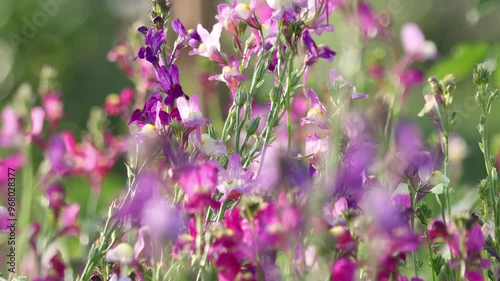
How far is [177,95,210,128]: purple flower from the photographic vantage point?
3.06ft

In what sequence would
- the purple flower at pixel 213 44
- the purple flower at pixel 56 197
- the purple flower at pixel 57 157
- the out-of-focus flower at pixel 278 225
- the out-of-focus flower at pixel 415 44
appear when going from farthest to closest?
the out-of-focus flower at pixel 415 44, the purple flower at pixel 57 157, the purple flower at pixel 56 197, the purple flower at pixel 213 44, the out-of-focus flower at pixel 278 225

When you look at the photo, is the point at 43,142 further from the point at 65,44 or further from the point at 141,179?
the point at 65,44

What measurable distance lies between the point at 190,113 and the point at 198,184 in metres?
0.15

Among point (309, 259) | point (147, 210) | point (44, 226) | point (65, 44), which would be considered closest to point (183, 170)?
point (147, 210)

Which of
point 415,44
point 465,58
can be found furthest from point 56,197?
point 465,58

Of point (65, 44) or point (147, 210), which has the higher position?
point (65, 44)

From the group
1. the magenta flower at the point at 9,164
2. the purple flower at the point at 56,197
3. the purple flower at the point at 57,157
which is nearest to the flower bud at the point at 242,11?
the purple flower at the point at 56,197

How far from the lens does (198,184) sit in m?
0.82

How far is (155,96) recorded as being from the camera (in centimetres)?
103

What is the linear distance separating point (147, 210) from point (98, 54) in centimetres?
1370

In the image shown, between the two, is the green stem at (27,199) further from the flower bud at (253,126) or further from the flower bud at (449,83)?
the flower bud at (449,83)

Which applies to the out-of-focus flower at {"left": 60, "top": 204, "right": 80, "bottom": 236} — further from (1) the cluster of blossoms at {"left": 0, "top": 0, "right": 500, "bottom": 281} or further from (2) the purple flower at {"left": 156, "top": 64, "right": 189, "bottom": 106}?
(2) the purple flower at {"left": 156, "top": 64, "right": 189, "bottom": 106}

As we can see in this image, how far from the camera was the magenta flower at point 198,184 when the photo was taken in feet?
2.67

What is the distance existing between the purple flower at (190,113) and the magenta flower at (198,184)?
11 centimetres
